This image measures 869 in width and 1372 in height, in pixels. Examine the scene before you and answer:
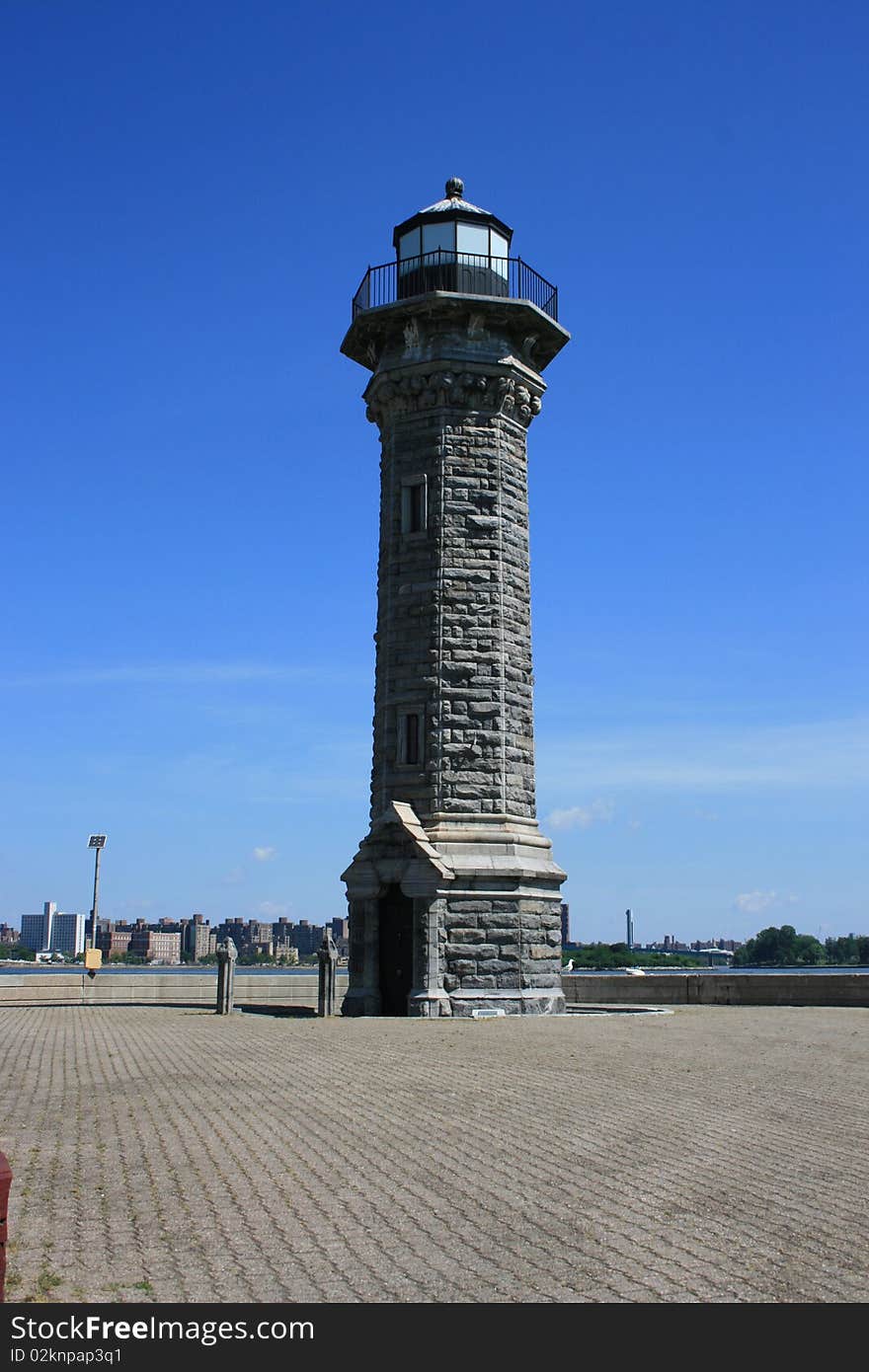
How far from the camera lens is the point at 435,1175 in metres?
8.28

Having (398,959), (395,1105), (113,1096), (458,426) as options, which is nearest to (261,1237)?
(395,1105)

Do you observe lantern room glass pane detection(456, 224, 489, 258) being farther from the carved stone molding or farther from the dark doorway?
Result: the dark doorway

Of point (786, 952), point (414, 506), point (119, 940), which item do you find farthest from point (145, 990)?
point (119, 940)

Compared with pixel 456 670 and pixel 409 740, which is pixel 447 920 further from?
pixel 456 670

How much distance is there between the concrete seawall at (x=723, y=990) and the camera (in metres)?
29.4

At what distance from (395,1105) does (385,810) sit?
43.3 feet

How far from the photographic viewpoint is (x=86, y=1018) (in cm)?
2294

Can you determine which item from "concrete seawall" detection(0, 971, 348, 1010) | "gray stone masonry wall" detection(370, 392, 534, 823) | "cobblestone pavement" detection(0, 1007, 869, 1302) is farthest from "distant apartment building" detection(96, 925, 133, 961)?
"cobblestone pavement" detection(0, 1007, 869, 1302)

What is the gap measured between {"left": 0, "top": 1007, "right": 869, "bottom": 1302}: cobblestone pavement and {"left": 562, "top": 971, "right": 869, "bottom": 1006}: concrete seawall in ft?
46.1

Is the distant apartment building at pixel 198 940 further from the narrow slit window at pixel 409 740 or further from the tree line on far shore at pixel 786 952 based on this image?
the narrow slit window at pixel 409 740

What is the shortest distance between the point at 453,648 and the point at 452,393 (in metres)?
5.46

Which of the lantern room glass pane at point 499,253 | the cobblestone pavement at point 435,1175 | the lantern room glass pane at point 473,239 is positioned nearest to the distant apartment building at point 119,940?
the lantern room glass pane at point 499,253
